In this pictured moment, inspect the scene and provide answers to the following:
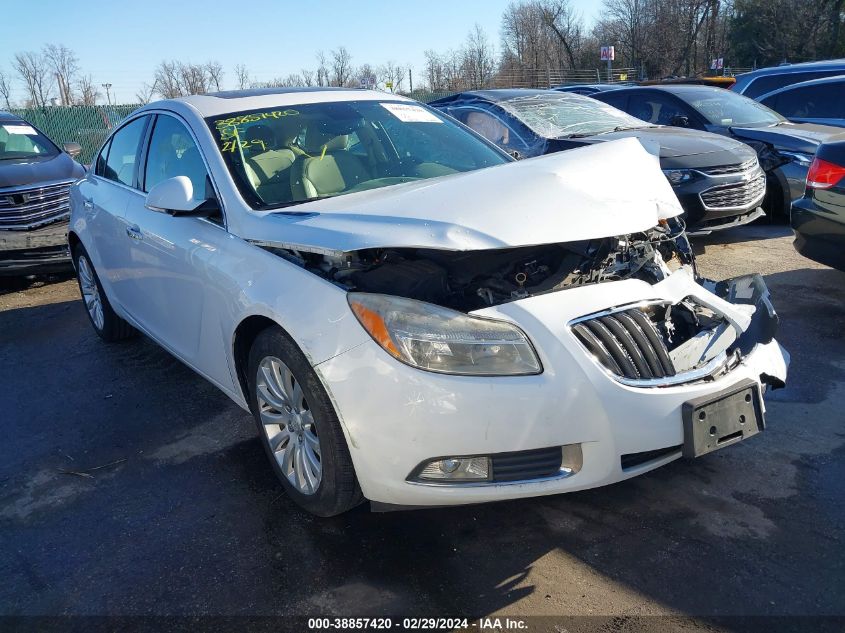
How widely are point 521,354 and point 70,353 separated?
4.21 metres

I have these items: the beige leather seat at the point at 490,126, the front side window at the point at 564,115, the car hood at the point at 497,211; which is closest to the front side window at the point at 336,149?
the car hood at the point at 497,211

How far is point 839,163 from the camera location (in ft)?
15.6

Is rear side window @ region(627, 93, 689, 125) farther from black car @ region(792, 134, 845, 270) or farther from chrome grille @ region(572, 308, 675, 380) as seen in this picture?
chrome grille @ region(572, 308, 675, 380)

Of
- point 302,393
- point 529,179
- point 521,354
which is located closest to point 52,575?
point 302,393

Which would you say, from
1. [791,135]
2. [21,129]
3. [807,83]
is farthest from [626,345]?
[807,83]

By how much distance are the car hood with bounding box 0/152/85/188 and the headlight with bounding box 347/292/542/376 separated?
21.7ft

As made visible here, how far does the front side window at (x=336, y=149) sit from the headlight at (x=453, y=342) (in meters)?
1.14

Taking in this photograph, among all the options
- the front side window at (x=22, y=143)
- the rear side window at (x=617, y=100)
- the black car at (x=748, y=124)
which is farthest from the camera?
the rear side window at (x=617, y=100)

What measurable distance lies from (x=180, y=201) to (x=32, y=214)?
16.6 ft

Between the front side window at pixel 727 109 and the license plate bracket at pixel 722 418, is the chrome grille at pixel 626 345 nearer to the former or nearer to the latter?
the license plate bracket at pixel 722 418

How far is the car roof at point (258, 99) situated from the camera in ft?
12.3

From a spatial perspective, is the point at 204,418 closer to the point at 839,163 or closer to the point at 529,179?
the point at 529,179

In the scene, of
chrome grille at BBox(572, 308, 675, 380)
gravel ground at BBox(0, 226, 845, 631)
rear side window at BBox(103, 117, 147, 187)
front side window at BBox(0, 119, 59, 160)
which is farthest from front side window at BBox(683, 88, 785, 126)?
front side window at BBox(0, 119, 59, 160)

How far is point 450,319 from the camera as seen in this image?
2344 millimetres
